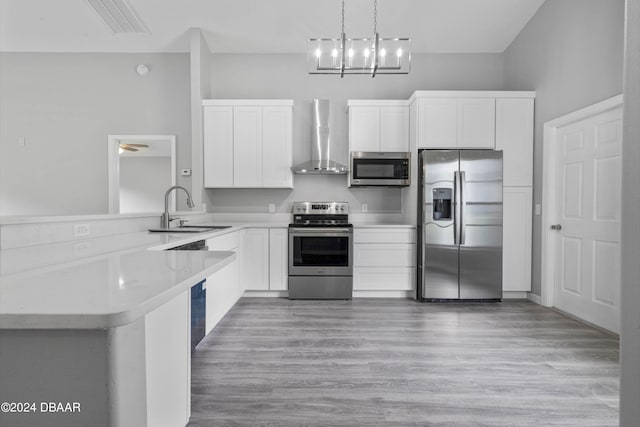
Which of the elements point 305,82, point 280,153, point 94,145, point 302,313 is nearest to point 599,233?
point 302,313

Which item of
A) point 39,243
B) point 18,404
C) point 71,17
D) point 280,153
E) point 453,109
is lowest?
point 18,404

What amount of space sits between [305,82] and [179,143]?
1941 mm

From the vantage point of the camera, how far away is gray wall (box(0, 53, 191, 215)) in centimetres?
453

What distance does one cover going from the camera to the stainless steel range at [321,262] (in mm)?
3902

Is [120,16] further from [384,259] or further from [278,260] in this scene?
[384,259]

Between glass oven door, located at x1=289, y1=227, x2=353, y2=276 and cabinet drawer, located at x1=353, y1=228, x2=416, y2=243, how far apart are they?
0.44 feet

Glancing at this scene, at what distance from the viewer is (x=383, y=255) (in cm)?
398

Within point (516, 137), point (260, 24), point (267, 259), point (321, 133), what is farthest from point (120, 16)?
point (516, 137)

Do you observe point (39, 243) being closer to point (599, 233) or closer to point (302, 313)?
point (302, 313)

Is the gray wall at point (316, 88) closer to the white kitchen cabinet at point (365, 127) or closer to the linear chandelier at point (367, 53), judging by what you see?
the white kitchen cabinet at point (365, 127)

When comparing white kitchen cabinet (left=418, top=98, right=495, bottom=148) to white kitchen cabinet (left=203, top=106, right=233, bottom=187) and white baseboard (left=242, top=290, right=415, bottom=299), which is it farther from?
white kitchen cabinet (left=203, top=106, right=233, bottom=187)

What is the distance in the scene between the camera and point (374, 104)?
4.16 metres

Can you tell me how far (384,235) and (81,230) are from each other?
2962 millimetres

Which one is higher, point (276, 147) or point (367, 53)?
point (367, 53)
